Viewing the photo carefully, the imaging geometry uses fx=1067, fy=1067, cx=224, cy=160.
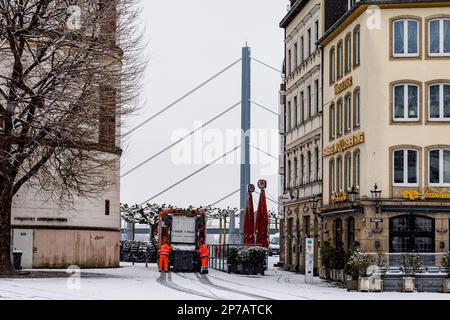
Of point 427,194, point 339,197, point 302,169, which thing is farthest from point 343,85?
point 302,169

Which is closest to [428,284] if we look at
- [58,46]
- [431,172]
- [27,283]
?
[431,172]

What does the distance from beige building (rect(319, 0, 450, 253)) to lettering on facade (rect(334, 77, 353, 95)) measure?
1582mm

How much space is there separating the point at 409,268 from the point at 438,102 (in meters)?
8.16

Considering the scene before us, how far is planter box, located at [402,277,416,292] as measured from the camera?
33.1 meters

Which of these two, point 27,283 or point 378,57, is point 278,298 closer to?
point 27,283

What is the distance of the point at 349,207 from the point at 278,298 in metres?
13.1

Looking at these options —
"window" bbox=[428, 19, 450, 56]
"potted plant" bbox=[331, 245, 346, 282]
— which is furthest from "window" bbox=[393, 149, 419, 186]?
"window" bbox=[428, 19, 450, 56]

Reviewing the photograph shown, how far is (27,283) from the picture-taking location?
33.0m

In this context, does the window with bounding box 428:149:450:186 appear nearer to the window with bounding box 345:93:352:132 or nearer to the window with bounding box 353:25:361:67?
the window with bounding box 345:93:352:132

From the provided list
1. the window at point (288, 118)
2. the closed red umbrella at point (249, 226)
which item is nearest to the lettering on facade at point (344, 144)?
the closed red umbrella at point (249, 226)

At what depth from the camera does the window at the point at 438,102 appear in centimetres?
3909

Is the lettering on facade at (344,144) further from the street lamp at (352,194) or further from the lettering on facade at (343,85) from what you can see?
the lettering on facade at (343,85)

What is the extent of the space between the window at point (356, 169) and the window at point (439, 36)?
487 centimetres

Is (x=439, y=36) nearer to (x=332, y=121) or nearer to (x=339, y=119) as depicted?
(x=339, y=119)
